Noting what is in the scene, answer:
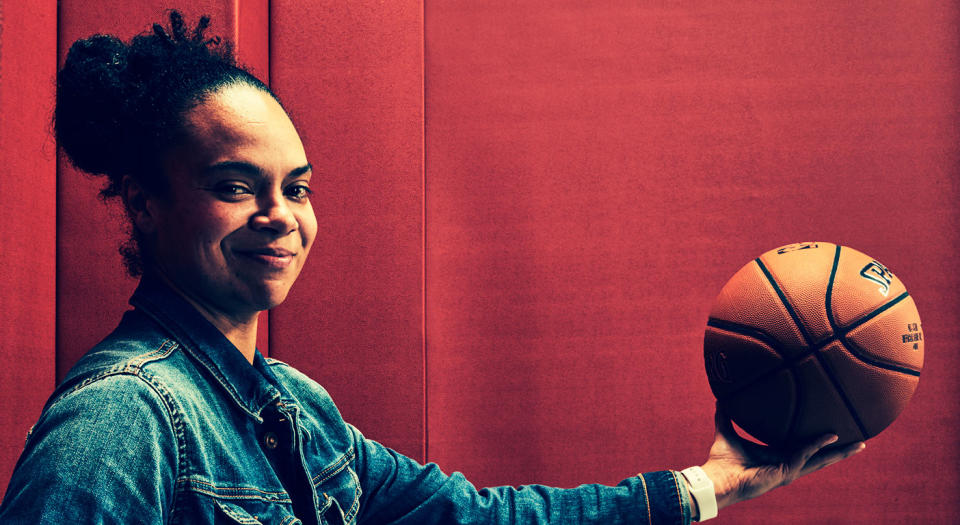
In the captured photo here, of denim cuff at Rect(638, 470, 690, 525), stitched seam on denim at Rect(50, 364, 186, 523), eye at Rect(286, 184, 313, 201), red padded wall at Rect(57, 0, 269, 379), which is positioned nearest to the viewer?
stitched seam on denim at Rect(50, 364, 186, 523)

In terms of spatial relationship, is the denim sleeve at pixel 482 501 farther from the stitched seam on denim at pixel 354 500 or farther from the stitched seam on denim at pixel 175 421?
the stitched seam on denim at pixel 175 421

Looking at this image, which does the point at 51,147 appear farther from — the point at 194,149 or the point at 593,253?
the point at 593,253

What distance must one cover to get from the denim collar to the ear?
69mm

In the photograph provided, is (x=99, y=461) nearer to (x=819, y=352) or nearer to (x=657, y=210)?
(x=819, y=352)

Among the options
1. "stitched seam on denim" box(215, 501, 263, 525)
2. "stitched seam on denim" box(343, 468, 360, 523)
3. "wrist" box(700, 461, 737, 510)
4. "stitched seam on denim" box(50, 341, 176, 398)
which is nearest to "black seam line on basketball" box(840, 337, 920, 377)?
"wrist" box(700, 461, 737, 510)

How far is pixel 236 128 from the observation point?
94 cm

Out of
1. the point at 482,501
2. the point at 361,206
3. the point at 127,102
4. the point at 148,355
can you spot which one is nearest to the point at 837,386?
the point at 482,501

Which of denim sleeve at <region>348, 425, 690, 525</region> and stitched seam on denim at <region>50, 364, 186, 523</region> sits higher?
stitched seam on denim at <region>50, 364, 186, 523</region>

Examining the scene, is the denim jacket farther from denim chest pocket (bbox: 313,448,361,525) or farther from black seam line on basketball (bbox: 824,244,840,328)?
black seam line on basketball (bbox: 824,244,840,328)

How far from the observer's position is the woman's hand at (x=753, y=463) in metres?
1.18

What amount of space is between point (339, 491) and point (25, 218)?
982 millimetres

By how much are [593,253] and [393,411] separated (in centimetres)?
72

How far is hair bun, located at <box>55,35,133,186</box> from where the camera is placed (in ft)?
3.09

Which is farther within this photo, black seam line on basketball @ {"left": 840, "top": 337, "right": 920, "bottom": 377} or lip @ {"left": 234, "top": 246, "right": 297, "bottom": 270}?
black seam line on basketball @ {"left": 840, "top": 337, "right": 920, "bottom": 377}
